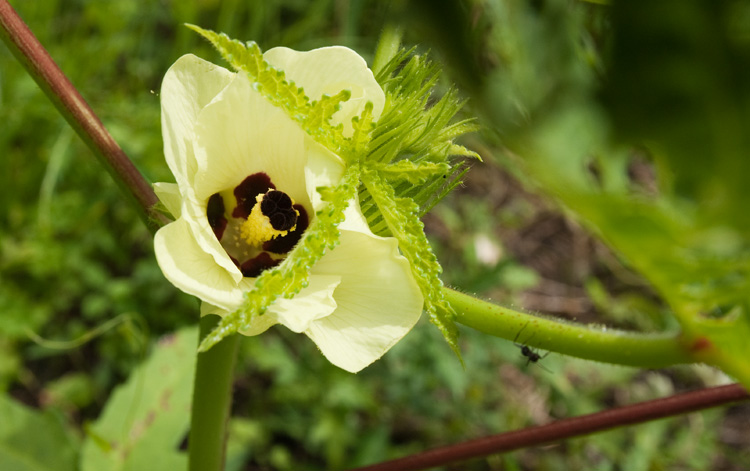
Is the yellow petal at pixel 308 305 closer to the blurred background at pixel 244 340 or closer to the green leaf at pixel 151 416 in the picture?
the green leaf at pixel 151 416

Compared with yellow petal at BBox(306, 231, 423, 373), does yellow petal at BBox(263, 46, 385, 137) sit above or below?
above

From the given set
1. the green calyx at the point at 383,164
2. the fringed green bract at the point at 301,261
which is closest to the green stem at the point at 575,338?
the green calyx at the point at 383,164

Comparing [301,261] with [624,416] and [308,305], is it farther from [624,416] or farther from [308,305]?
[624,416]

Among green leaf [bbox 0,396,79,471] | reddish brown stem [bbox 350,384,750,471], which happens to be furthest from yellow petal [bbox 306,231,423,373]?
green leaf [bbox 0,396,79,471]

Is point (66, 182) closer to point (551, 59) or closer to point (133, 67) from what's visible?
point (133, 67)

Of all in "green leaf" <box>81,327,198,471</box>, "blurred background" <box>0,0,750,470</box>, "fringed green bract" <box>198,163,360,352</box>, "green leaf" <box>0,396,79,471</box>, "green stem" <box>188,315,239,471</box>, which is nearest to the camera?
"fringed green bract" <box>198,163,360,352</box>

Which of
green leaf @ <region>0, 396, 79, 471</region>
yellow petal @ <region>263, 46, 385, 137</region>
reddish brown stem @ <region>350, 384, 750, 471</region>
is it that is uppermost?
yellow petal @ <region>263, 46, 385, 137</region>

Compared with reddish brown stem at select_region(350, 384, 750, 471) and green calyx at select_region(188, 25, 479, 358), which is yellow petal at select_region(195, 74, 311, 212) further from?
reddish brown stem at select_region(350, 384, 750, 471)
